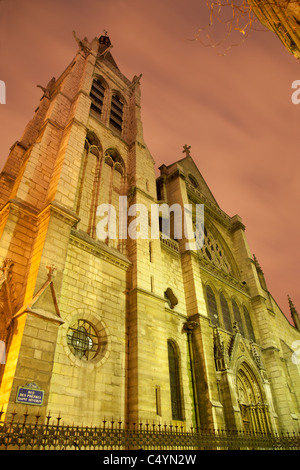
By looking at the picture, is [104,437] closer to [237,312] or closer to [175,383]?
[175,383]

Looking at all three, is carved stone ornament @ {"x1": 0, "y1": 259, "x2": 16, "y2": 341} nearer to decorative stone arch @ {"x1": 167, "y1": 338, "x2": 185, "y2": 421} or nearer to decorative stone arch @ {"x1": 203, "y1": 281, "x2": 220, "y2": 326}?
decorative stone arch @ {"x1": 167, "y1": 338, "x2": 185, "y2": 421}

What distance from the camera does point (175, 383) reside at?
12883 mm

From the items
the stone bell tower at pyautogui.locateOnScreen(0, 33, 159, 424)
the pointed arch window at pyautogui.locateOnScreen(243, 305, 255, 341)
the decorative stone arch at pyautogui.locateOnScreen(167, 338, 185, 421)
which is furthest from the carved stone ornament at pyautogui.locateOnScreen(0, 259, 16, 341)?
the pointed arch window at pyautogui.locateOnScreen(243, 305, 255, 341)

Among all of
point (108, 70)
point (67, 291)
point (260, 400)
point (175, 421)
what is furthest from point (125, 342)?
point (108, 70)

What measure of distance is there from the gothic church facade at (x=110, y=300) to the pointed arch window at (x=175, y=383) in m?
0.05

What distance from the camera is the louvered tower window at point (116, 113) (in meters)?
20.2

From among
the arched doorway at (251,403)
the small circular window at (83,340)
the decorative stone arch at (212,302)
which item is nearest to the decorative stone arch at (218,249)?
the decorative stone arch at (212,302)

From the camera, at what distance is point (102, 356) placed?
10.1 m

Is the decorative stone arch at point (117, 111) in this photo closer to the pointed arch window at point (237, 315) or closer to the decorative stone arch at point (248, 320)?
the pointed arch window at point (237, 315)

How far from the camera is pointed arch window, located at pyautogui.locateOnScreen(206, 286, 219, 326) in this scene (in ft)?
57.7

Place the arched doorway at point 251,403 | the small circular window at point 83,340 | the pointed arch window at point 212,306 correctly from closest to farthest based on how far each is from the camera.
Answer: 1. the small circular window at point 83,340
2. the arched doorway at point 251,403
3. the pointed arch window at point 212,306

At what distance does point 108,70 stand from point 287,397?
2519cm

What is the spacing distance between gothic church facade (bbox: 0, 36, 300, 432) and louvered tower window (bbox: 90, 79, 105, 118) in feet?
0.32
